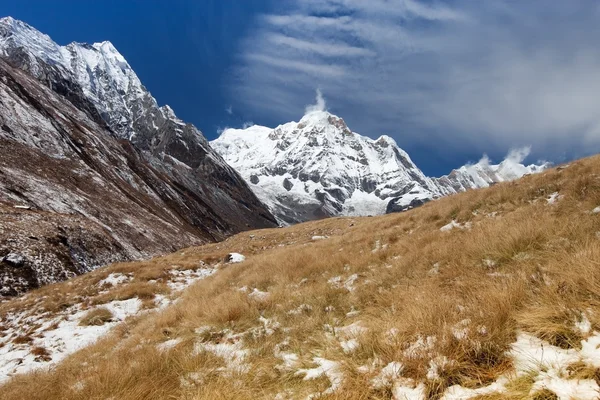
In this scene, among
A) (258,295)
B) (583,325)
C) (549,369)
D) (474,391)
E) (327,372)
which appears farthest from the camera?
(258,295)

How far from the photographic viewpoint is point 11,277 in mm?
18422

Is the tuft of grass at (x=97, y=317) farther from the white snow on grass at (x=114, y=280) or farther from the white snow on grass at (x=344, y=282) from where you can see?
the white snow on grass at (x=344, y=282)

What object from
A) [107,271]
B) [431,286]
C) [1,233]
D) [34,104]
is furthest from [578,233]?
[34,104]

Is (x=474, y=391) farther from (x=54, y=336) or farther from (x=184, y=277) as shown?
(x=184, y=277)

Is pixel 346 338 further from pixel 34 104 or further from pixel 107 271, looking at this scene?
pixel 34 104

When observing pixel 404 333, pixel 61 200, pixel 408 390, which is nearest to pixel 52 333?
pixel 404 333

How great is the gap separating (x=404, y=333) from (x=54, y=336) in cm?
1089

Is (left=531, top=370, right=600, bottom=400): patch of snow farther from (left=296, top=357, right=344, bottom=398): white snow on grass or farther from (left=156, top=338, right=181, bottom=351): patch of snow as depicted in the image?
(left=156, top=338, right=181, bottom=351): patch of snow

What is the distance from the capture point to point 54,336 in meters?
9.91

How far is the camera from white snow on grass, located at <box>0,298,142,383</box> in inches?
313

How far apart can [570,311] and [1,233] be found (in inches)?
1118

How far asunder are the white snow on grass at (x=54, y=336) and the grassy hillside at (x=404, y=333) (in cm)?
62

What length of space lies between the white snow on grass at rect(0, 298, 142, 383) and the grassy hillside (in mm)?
620

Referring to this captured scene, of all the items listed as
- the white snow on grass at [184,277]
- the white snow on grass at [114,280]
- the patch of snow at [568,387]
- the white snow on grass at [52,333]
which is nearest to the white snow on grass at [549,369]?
the patch of snow at [568,387]
